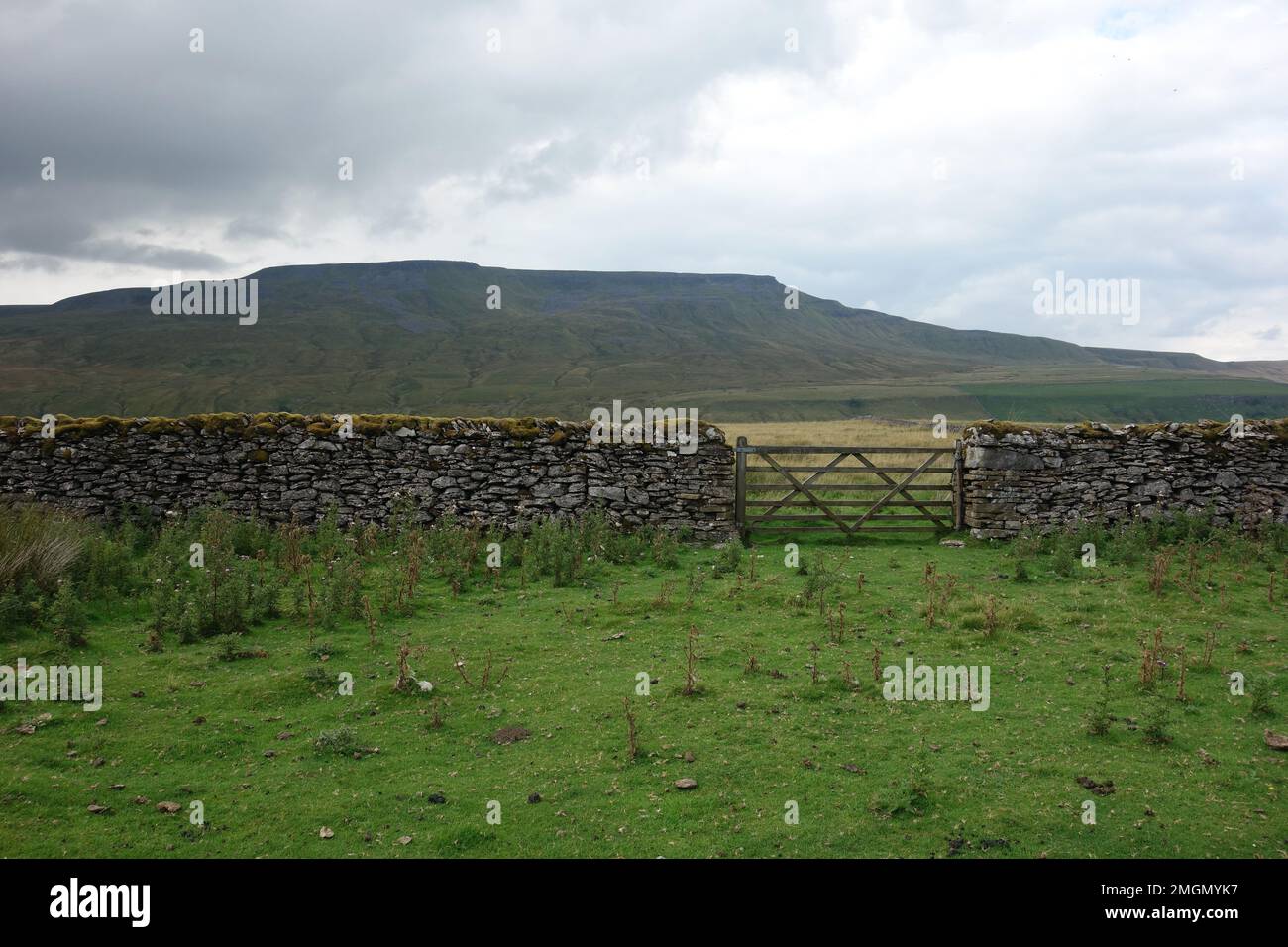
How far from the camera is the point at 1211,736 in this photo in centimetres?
712

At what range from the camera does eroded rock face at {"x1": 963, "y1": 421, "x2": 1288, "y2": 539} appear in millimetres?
16234

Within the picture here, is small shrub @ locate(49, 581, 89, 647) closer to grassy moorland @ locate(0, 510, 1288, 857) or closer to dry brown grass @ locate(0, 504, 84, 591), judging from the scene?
grassy moorland @ locate(0, 510, 1288, 857)

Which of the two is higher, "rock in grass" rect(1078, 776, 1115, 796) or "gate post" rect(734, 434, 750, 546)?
"gate post" rect(734, 434, 750, 546)

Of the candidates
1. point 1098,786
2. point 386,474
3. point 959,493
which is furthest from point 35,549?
point 959,493

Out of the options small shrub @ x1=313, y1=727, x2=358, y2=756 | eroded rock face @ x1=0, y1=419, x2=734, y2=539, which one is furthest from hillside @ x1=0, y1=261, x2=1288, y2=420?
small shrub @ x1=313, y1=727, x2=358, y2=756

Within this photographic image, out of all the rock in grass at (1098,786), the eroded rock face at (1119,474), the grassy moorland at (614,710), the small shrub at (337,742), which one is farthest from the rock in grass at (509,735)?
the eroded rock face at (1119,474)

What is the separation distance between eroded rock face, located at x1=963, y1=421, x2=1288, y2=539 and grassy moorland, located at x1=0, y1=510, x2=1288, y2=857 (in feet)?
9.64

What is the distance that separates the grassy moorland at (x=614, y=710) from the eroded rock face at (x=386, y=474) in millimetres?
2237

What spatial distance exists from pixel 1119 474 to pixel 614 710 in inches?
546

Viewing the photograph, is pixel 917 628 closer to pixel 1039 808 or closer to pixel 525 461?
pixel 1039 808

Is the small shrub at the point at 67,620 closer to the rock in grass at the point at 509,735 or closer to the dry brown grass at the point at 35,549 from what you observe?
the dry brown grass at the point at 35,549

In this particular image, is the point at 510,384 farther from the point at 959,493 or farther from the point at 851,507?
the point at 959,493

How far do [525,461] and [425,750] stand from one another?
31.3ft

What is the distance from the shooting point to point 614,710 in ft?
25.7
